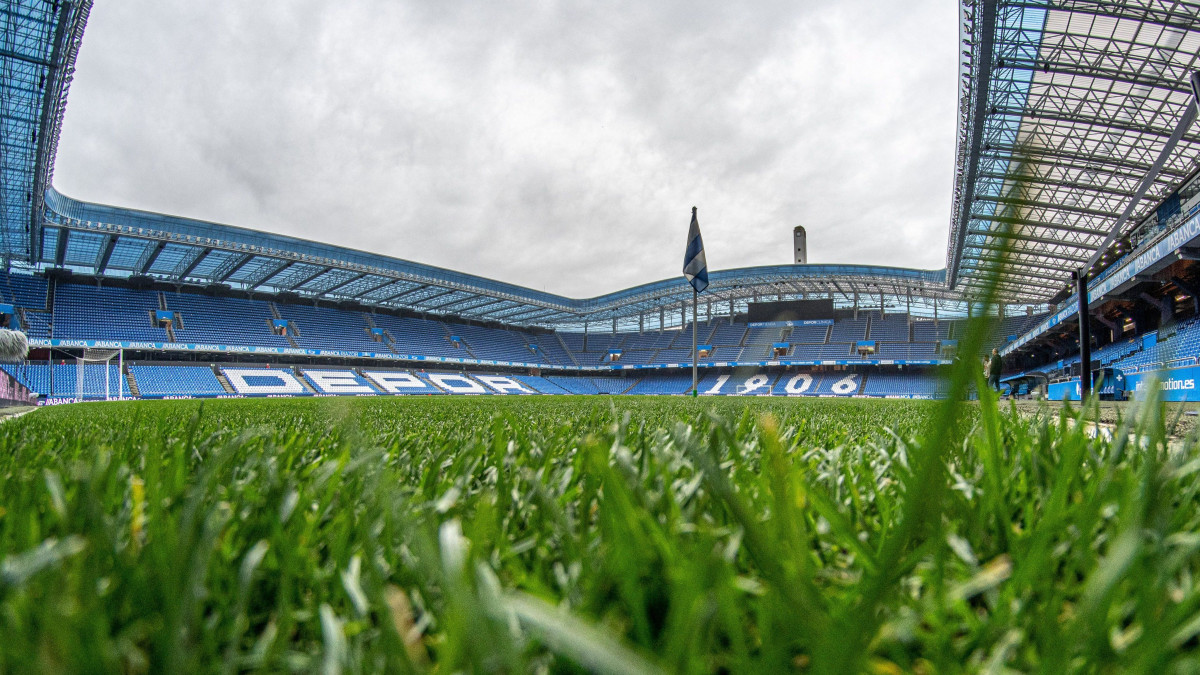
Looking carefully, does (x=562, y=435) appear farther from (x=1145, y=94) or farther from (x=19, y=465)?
(x=1145, y=94)

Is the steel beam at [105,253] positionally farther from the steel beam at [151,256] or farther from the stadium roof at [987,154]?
the steel beam at [151,256]

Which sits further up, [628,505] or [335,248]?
[335,248]

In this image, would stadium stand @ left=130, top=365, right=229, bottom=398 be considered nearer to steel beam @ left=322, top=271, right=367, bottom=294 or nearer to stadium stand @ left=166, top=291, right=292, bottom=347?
stadium stand @ left=166, top=291, right=292, bottom=347

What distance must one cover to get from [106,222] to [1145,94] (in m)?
27.9

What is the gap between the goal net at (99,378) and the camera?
19.9 meters

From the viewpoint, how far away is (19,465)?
1.07 meters

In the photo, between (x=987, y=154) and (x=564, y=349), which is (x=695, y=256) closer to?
(x=987, y=154)

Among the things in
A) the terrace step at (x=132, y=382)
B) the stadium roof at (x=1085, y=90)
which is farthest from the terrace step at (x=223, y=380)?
the stadium roof at (x=1085, y=90)

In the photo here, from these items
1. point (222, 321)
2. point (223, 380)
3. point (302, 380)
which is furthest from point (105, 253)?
point (302, 380)

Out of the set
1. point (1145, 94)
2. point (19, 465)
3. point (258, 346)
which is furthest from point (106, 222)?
point (1145, 94)

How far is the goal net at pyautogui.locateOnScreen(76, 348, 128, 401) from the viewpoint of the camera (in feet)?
65.2

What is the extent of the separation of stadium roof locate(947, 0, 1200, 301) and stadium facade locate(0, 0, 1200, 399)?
0.18 feet

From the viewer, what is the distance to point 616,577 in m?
0.51

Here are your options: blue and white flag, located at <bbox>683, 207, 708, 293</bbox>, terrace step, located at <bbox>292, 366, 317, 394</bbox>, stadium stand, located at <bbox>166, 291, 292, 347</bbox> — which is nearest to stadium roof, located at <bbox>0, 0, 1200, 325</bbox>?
stadium stand, located at <bbox>166, 291, 292, 347</bbox>
